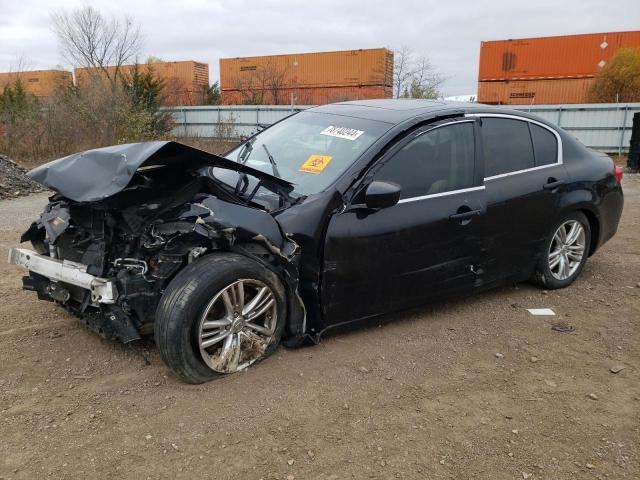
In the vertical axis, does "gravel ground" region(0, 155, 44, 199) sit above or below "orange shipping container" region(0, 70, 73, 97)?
below

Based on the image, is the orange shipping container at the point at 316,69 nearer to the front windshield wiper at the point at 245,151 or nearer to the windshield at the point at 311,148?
the front windshield wiper at the point at 245,151

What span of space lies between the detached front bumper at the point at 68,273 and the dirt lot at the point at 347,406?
0.55 m

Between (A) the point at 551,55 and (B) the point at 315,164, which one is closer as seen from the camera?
(B) the point at 315,164

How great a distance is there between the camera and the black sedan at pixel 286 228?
3008 millimetres

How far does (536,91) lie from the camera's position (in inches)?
1099

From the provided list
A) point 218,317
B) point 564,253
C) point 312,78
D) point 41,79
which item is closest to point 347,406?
point 218,317

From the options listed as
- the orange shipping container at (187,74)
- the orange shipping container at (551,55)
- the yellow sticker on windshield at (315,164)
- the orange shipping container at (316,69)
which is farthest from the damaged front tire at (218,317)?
the orange shipping container at (316,69)

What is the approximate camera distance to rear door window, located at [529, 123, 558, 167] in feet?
14.7

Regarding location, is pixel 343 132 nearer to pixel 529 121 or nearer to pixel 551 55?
pixel 529 121

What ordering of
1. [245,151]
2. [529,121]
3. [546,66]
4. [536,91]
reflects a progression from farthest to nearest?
[546,66] → [536,91] → [529,121] → [245,151]

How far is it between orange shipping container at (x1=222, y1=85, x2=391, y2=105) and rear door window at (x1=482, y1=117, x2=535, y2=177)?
2654cm

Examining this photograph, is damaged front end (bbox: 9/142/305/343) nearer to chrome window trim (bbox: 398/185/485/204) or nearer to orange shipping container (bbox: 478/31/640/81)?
chrome window trim (bbox: 398/185/485/204)

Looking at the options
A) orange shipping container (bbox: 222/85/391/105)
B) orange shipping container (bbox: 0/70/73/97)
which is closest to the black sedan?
orange shipping container (bbox: 222/85/391/105)

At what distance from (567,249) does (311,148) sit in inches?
103
